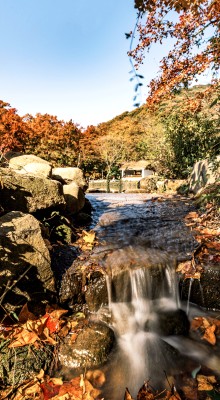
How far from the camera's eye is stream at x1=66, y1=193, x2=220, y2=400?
295cm

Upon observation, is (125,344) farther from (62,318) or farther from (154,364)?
(62,318)

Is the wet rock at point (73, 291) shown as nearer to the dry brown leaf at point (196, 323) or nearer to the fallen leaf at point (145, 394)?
the fallen leaf at point (145, 394)

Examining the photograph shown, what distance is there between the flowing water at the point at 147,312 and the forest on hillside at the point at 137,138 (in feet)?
14.4

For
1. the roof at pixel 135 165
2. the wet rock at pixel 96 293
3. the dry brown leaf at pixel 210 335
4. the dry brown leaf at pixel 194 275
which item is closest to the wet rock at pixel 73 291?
the wet rock at pixel 96 293

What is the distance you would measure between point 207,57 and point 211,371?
6.92 m

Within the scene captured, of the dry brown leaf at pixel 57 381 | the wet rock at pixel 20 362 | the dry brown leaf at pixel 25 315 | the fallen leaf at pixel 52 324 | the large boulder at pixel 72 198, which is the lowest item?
the dry brown leaf at pixel 57 381

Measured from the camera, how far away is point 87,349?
120 inches

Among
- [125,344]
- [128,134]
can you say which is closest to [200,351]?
[125,344]

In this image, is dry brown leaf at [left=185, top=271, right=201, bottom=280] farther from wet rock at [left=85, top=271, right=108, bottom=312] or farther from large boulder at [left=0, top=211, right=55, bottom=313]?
large boulder at [left=0, top=211, right=55, bottom=313]

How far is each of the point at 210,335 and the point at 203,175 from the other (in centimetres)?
684

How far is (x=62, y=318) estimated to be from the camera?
3.40 m

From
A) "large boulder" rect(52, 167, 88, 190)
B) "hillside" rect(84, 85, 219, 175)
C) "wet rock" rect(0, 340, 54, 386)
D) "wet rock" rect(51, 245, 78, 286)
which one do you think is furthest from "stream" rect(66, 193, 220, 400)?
"hillside" rect(84, 85, 219, 175)

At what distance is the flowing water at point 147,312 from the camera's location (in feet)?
9.77

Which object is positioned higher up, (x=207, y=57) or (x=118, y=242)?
(x=207, y=57)
